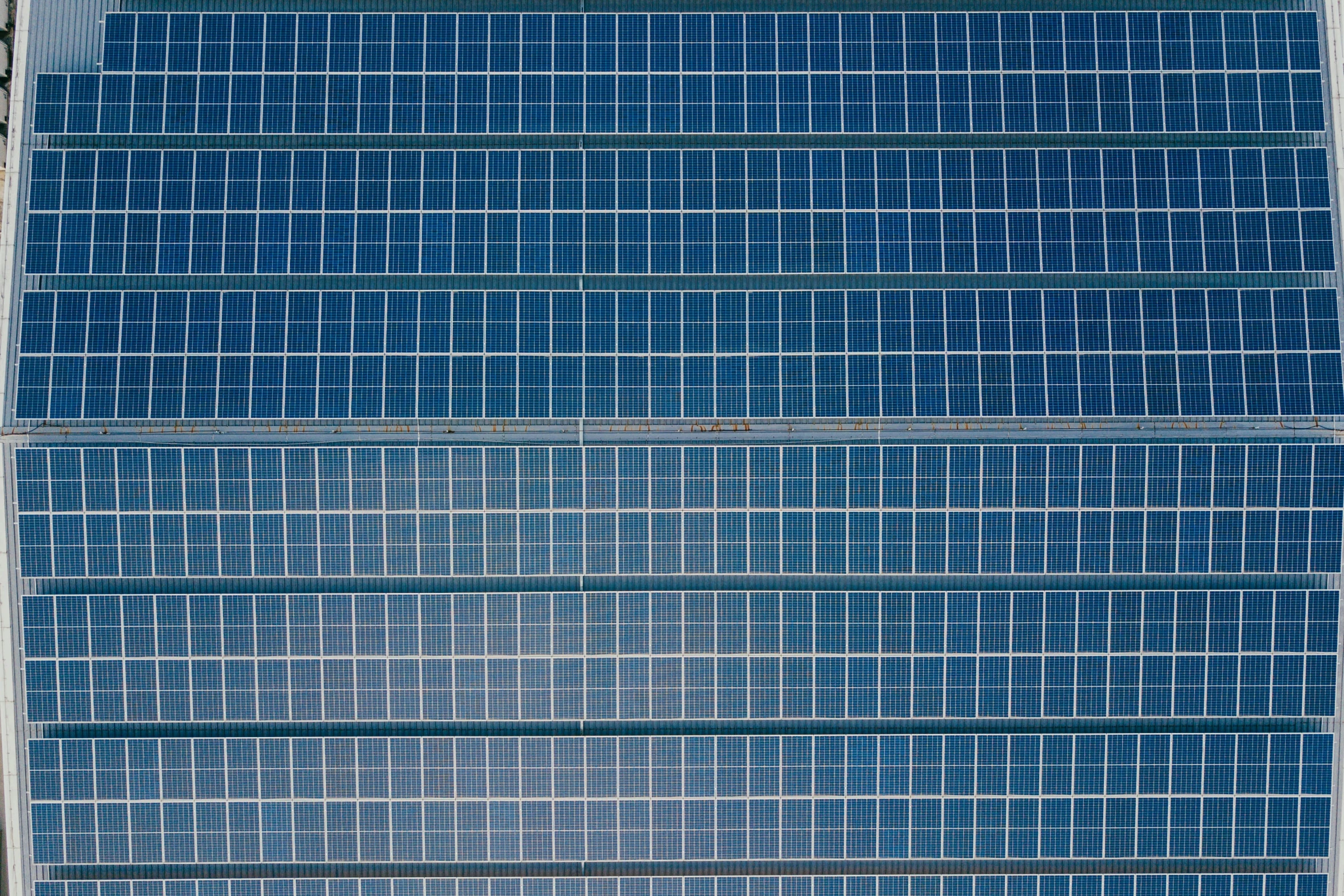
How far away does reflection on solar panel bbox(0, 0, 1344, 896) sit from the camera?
50.5ft

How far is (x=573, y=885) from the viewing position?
Result: 16156mm

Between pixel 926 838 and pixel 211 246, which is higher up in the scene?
pixel 211 246

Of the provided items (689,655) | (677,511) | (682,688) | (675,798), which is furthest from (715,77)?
(675,798)

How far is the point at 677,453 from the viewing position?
1539 cm

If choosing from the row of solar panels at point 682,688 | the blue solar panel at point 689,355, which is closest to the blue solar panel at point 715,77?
the blue solar panel at point 689,355

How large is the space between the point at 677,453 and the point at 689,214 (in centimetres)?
458

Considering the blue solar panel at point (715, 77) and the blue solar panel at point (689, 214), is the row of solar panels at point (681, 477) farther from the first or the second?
the blue solar panel at point (715, 77)

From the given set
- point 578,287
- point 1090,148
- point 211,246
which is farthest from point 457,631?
point 1090,148

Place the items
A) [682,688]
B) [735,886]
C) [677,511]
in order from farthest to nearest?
[735,886], [682,688], [677,511]

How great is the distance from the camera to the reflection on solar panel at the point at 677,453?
50.5 feet

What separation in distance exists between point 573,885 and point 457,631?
5.45m

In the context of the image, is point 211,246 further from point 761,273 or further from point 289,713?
point 761,273

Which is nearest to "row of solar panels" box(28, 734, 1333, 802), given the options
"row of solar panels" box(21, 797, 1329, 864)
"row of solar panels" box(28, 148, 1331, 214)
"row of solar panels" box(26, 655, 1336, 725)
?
"row of solar panels" box(21, 797, 1329, 864)

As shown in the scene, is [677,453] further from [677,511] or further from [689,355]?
[689,355]
